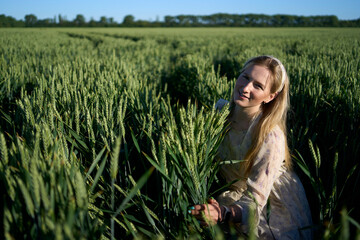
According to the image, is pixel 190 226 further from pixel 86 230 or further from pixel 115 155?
pixel 115 155

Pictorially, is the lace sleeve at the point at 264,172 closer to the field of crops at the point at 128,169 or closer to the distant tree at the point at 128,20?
the field of crops at the point at 128,169

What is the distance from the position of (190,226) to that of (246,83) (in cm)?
86

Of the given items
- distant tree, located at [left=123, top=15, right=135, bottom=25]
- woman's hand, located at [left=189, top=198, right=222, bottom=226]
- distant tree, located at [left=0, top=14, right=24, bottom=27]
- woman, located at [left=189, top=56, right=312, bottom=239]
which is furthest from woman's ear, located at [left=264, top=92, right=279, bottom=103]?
distant tree, located at [left=123, top=15, right=135, bottom=25]

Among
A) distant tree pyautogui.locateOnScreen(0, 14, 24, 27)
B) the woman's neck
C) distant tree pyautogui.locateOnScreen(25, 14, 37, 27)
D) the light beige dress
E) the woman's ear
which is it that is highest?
distant tree pyautogui.locateOnScreen(25, 14, 37, 27)

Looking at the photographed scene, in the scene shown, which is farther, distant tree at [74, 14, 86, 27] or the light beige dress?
distant tree at [74, 14, 86, 27]

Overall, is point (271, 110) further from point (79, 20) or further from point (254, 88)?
point (79, 20)

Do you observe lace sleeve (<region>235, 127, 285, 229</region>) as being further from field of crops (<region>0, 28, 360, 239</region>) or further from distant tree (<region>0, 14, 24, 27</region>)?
distant tree (<region>0, 14, 24, 27</region>)

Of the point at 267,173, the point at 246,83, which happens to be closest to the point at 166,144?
the point at 267,173

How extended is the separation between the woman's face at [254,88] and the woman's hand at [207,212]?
2.08 feet

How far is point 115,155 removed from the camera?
0.56m

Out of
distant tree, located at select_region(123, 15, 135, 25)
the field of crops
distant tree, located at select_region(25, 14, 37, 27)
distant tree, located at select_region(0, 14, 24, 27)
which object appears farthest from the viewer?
distant tree, located at select_region(123, 15, 135, 25)

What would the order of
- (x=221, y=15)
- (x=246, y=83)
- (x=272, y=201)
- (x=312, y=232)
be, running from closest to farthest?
(x=312, y=232) → (x=272, y=201) → (x=246, y=83) → (x=221, y=15)

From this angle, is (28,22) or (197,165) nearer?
(197,165)

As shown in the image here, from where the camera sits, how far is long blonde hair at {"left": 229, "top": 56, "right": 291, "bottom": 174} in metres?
1.26
